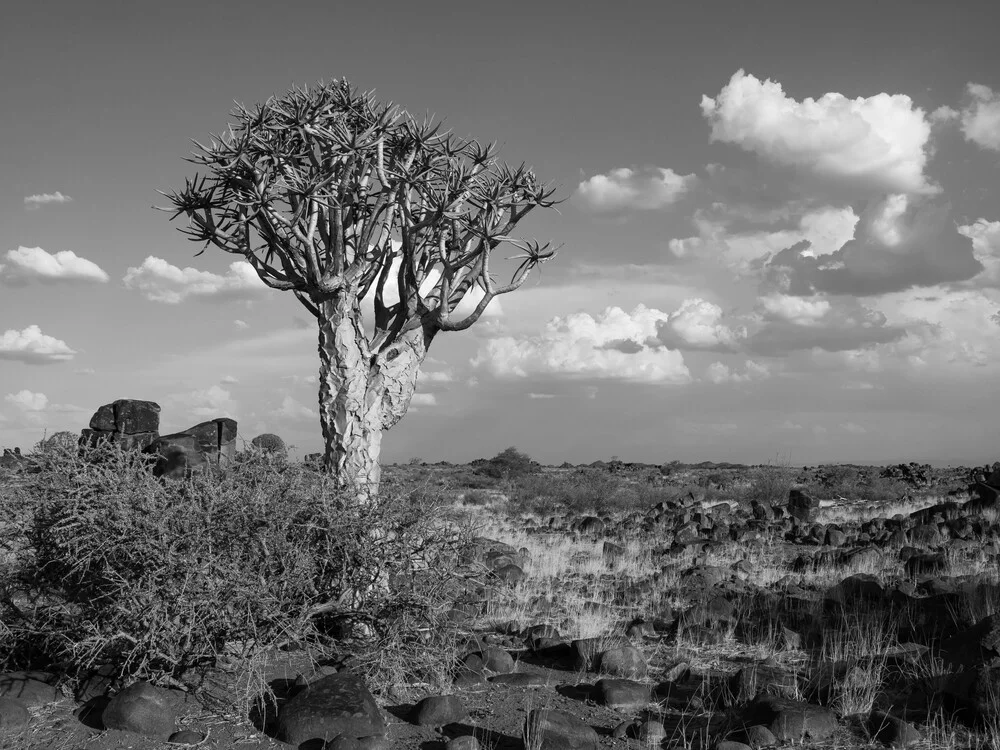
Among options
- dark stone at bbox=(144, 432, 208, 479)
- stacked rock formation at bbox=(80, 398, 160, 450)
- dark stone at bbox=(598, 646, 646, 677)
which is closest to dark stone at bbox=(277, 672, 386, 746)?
dark stone at bbox=(598, 646, 646, 677)

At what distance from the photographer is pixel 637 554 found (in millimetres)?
14258

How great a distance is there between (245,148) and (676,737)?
6.98m

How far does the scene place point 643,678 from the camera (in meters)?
7.22

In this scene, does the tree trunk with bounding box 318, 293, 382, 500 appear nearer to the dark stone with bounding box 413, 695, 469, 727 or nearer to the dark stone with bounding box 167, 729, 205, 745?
the dark stone with bounding box 413, 695, 469, 727

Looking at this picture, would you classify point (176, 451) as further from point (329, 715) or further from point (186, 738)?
point (329, 715)

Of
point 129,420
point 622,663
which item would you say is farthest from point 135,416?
point 622,663

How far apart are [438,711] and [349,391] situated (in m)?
3.54

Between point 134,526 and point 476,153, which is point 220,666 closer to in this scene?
point 134,526

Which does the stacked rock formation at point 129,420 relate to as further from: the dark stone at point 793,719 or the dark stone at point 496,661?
the dark stone at point 793,719

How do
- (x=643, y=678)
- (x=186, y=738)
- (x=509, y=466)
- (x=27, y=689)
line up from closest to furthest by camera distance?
(x=186, y=738) → (x=27, y=689) → (x=643, y=678) → (x=509, y=466)

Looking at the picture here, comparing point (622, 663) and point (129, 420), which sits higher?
point (129, 420)

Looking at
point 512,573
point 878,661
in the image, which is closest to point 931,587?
point 878,661

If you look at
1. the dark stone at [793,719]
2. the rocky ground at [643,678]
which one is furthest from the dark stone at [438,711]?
the dark stone at [793,719]

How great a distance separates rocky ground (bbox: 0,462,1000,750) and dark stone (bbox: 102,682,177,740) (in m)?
0.01
